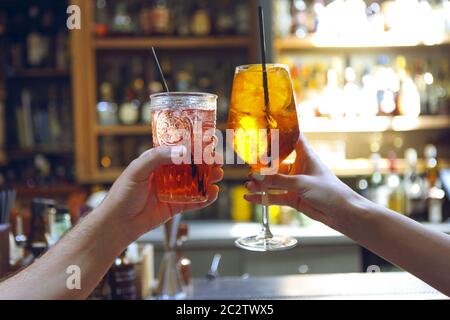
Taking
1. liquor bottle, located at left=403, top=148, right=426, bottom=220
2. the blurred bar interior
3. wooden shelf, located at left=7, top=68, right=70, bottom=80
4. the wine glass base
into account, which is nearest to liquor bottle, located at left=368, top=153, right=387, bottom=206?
the blurred bar interior

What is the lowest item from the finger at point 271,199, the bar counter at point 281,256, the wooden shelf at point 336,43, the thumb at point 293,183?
the bar counter at point 281,256

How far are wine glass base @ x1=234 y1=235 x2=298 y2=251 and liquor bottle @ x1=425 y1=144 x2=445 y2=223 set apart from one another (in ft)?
6.86

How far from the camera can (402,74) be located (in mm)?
3248

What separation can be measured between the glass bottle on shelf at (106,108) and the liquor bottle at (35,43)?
1.40ft

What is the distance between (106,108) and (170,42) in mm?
529

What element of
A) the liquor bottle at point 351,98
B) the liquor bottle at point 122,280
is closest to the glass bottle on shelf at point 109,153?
the liquor bottle at point 351,98

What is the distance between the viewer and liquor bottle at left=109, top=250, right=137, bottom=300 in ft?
4.29

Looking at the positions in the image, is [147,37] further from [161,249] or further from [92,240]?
[92,240]

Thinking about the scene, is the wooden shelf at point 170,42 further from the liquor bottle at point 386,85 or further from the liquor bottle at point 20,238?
the liquor bottle at point 20,238

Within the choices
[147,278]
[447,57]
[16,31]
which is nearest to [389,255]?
[147,278]

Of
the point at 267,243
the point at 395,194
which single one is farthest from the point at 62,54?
the point at 267,243

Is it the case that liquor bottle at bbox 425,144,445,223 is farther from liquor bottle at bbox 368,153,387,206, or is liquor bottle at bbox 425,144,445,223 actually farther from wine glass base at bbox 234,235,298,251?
wine glass base at bbox 234,235,298,251

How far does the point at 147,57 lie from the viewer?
3363mm

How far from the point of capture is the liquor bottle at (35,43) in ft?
10.8
